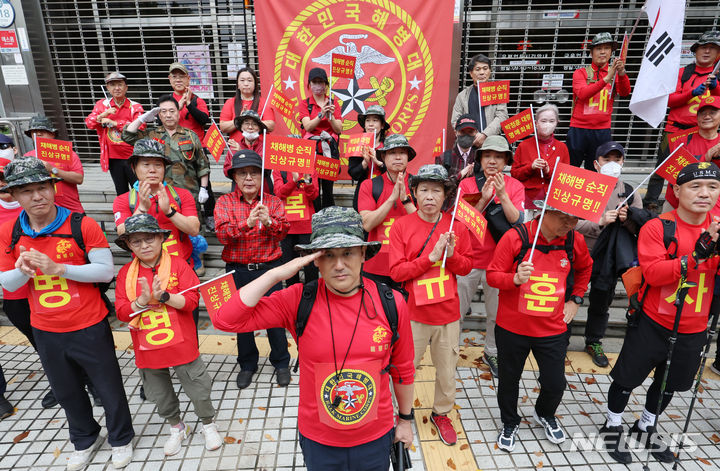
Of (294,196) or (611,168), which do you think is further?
(294,196)

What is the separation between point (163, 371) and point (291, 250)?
7.05 feet

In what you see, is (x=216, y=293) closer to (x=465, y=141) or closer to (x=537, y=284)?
(x=537, y=284)

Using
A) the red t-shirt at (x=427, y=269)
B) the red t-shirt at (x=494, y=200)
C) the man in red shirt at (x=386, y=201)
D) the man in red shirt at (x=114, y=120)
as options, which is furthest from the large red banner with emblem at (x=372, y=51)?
the red t-shirt at (x=427, y=269)

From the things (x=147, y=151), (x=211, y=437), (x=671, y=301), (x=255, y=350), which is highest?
(x=147, y=151)

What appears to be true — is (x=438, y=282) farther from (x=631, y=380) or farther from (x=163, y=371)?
(x=163, y=371)

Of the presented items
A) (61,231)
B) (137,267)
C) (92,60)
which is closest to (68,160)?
(61,231)

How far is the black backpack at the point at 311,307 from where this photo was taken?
244 centimetres

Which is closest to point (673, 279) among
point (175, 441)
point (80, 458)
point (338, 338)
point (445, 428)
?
point (445, 428)

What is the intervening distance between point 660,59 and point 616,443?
463 centimetres

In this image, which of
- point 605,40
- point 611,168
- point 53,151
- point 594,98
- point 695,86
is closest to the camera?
point 611,168

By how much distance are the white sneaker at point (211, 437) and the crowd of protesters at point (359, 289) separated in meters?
0.03

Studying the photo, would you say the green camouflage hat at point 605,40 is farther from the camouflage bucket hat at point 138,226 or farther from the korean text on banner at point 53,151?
the korean text on banner at point 53,151

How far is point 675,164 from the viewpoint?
13.8ft

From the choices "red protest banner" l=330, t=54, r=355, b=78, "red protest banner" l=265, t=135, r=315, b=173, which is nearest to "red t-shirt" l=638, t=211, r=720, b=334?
"red protest banner" l=265, t=135, r=315, b=173
